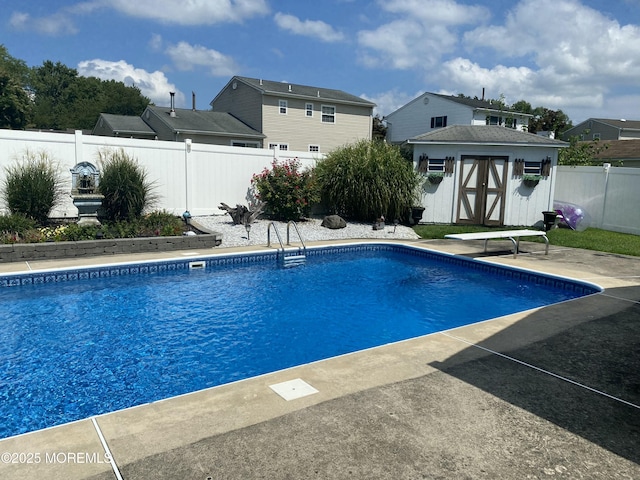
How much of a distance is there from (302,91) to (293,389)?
78.0ft

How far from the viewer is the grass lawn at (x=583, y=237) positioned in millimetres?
11645

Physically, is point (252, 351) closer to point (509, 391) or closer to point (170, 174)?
point (509, 391)

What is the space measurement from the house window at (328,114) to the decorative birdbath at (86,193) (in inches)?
654

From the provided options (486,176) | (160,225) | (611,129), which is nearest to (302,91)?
(486,176)

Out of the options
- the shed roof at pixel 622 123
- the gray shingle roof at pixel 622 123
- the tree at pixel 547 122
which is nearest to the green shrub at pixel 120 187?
the tree at pixel 547 122

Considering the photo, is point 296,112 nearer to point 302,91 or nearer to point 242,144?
point 302,91

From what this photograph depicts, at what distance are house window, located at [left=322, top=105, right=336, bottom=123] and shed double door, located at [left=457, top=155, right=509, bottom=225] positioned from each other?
40.4 ft

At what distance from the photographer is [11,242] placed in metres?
8.93

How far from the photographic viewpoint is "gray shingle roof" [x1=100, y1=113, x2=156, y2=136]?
22661 mm

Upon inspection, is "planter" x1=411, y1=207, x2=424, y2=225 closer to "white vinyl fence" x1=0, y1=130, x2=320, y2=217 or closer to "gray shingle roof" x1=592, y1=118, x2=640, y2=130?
"white vinyl fence" x1=0, y1=130, x2=320, y2=217

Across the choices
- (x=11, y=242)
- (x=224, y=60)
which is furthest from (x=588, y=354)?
(x=224, y=60)

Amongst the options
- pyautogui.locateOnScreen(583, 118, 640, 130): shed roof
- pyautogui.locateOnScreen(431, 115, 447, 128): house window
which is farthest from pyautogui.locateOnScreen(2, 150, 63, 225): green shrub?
pyautogui.locateOnScreen(583, 118, 640, 130): shed roof

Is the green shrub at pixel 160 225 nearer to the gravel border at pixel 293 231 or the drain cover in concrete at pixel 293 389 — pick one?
the gravel border at pixel 293 231

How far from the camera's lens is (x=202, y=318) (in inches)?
262
